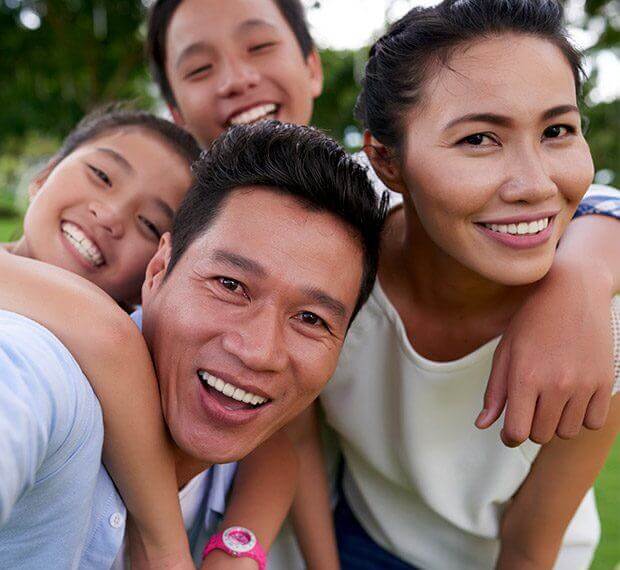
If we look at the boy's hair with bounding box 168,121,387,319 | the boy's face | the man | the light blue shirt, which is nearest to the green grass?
the boy's face

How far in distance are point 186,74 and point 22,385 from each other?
212 centimetres

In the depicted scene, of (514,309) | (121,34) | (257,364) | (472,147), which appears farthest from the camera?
(121,34)

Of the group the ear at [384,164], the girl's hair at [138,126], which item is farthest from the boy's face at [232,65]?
the ear at [384,164]

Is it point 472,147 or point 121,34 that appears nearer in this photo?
point 472,147

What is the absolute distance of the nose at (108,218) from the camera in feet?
8.38

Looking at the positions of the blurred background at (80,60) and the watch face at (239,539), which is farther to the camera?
the blurred background at (80,60)

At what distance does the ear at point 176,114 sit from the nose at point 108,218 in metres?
0.81

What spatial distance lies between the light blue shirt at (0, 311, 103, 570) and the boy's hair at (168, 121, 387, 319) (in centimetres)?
61

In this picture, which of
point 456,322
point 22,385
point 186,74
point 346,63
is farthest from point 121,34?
point 22,385

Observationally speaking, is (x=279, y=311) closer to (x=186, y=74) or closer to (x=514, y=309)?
(x=514, y=309)

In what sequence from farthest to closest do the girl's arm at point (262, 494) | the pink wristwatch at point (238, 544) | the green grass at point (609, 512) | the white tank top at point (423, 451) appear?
the green grass at point (609, 512) < the white tank top at point (423, 451) < the girl's arm at point (262, 494) < the pink wristwatch at point (238, 544)

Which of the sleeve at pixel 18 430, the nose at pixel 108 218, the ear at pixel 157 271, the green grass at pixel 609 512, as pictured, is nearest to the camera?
the sleeve at pixel 18 430

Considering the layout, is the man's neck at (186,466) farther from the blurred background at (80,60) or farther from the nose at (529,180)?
the blurred background at (80,60)

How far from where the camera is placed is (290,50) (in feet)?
10.2
